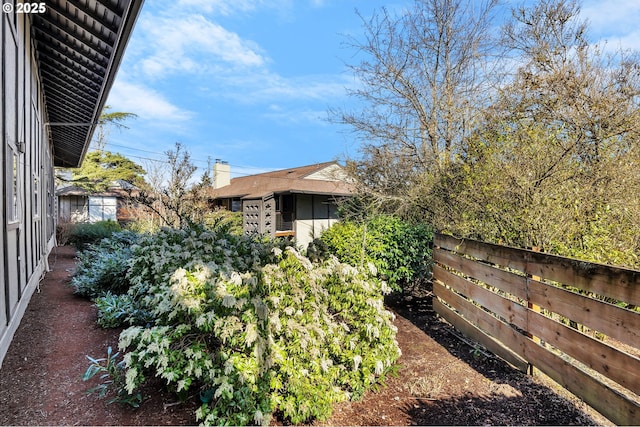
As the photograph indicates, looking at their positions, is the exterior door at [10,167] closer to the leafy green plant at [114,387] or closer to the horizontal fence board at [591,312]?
the leafy green plant at [114,387]

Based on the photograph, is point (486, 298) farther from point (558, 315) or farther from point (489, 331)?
point (558, 315)

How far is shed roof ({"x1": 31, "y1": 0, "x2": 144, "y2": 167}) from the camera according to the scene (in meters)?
4.40

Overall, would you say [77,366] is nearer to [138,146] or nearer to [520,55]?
[520,55]

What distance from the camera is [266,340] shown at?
2.48 m

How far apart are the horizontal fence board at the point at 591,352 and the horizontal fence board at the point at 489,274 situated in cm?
27

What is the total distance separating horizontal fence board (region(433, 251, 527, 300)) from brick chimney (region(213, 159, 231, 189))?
64.2 feet

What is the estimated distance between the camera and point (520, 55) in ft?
20.3

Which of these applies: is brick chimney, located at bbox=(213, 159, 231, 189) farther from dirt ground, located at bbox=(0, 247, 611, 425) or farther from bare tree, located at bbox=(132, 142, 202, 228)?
dirt ground, located at bbox=(0, 247, 611, 425)

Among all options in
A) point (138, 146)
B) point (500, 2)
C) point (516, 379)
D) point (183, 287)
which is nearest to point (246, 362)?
point (183, 287)

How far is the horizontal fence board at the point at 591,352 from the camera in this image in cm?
213

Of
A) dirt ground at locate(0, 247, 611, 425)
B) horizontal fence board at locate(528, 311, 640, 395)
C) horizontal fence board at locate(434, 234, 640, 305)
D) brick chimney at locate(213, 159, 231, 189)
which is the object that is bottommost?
dirt ground at locate(0, 247, 611, 425)

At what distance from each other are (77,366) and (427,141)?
6.57 metres

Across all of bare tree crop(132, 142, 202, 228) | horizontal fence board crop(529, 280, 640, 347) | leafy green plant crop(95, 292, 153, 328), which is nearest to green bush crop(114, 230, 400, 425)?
leafy green plant crop(95, 292, 153, 328)

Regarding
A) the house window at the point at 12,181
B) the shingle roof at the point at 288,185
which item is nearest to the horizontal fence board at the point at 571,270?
the house window at the point at 12,181
